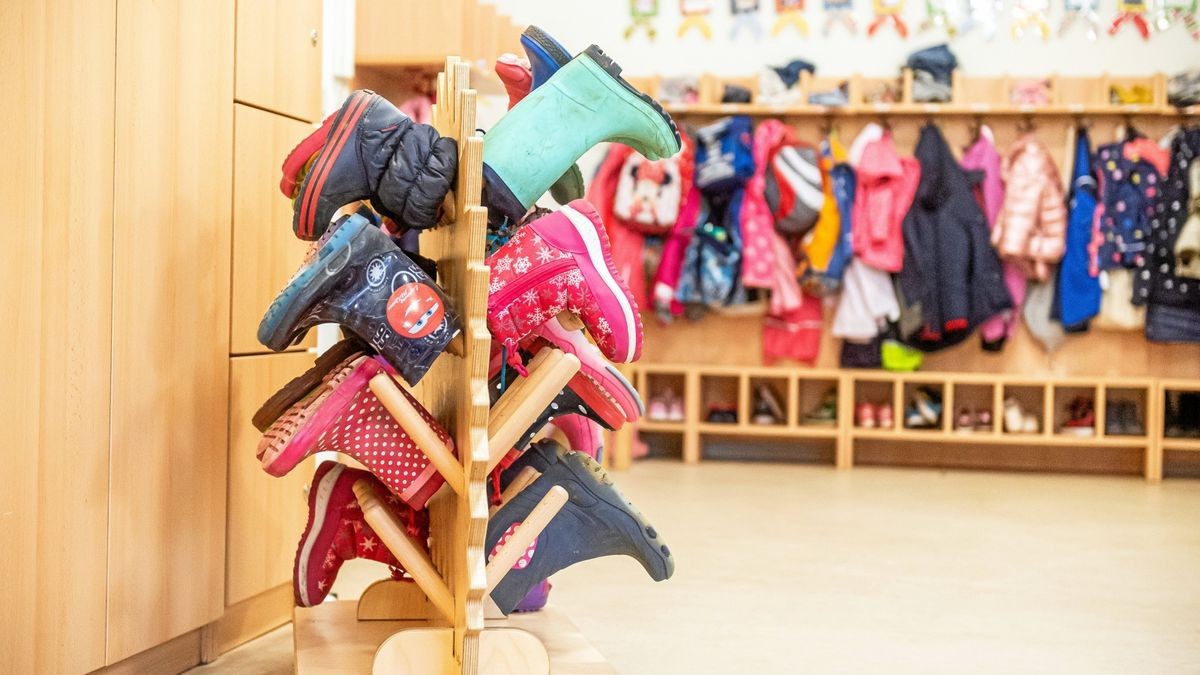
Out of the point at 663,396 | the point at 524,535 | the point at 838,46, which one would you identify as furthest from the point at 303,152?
the point at 838,46

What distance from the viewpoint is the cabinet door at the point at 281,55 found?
235cm

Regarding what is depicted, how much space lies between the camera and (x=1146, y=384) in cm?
542

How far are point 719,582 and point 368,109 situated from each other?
1.77 metres

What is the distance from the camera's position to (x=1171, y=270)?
215 inches

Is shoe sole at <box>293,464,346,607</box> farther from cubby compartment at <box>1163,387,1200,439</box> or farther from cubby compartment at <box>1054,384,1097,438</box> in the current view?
cubby compartment at <box>1163,387,1200,439</box>

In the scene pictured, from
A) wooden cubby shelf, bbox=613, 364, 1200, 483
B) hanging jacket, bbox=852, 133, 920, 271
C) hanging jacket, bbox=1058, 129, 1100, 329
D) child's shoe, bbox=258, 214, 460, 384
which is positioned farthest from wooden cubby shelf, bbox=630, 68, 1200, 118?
child's shoe, bbox=258, 214, 460, 384

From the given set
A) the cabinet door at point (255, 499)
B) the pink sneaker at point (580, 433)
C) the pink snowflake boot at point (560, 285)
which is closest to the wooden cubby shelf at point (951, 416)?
the cabinet door at point (255, 499)

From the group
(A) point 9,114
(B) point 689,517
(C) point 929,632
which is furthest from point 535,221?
(B) point 689,517

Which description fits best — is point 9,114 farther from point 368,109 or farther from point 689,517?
point 689,517

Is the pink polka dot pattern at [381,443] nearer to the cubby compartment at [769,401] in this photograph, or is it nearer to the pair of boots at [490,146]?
the pair of boots at [490,146]

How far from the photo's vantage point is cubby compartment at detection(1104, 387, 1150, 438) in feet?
18.1

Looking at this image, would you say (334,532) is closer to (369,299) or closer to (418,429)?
(418,429)

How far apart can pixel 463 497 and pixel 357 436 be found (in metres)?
0.22

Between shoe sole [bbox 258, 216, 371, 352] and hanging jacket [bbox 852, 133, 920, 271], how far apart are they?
13.4 feet
